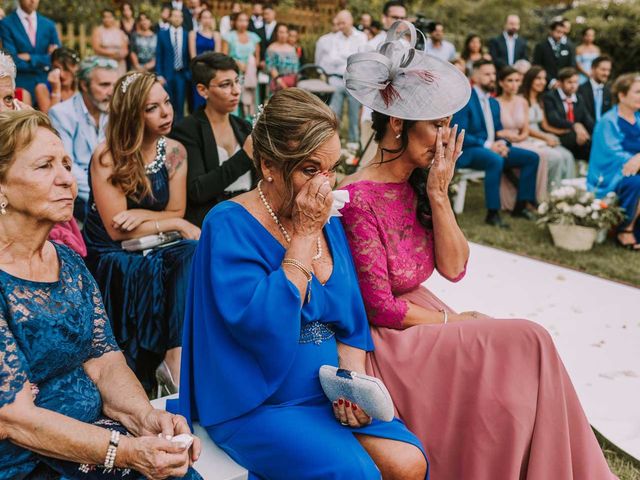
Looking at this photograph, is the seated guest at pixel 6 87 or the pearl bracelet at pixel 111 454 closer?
the pearl bracelet at pixel 111 454

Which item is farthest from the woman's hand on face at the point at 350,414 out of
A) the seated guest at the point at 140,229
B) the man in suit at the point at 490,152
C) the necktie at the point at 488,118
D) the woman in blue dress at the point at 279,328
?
the necktie at the point at 488,118

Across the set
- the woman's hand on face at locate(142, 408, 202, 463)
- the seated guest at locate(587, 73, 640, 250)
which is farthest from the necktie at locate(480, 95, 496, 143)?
the woman's hand on face at locate(142, 408, 202, 463)

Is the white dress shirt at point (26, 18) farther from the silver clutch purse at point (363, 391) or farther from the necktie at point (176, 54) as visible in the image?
the silver clutch purse at point (363, 391)

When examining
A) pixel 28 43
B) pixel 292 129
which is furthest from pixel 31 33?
pixel 292 129

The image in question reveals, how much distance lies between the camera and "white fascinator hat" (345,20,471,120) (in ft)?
8.68

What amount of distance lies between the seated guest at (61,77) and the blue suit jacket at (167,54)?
304cm

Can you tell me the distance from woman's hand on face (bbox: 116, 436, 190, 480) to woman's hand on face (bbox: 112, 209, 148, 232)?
6.15ft

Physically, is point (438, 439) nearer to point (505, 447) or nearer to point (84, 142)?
point (505, 447)

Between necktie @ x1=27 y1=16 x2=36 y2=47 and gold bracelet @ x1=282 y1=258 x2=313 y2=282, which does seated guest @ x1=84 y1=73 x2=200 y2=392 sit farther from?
necktie @ x1=27 y1=16 x2=36 y2=47

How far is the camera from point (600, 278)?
5828 millimetres

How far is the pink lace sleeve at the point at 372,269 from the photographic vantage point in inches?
99.2

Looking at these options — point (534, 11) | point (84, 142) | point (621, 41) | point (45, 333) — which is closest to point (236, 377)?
point (45, 333)

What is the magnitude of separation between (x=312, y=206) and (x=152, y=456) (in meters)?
0.84

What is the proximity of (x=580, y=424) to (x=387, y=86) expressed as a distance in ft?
4.77
